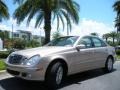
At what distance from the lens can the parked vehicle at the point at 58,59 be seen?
→ 7398 millimetres

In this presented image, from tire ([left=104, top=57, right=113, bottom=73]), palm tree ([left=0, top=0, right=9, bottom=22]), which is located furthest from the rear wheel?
palm tree ([left=0, top=0, right=9, bottom=22])

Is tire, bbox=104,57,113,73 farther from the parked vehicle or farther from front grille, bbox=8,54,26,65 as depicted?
front grille, bbox=8,54,26,65

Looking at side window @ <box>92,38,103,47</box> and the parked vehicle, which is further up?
side window @ <box>92,38,103,47</box>

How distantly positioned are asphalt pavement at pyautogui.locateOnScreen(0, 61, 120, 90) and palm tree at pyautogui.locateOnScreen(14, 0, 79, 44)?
43.6ft

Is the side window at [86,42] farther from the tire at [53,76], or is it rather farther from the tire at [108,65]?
the tire at [53,76]

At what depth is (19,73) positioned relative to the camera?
760 cm

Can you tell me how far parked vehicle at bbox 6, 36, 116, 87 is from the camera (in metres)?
7.40

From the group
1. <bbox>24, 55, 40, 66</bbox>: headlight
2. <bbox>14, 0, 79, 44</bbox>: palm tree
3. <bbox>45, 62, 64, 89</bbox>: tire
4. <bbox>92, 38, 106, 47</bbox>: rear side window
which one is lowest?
<bbox>45, 62, 64, 89</bbox>: tire

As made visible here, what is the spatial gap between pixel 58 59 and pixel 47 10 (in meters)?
15.4

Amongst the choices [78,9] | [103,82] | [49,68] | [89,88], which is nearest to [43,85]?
[49,68]

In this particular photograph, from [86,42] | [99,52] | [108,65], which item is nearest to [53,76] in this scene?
[86,42]

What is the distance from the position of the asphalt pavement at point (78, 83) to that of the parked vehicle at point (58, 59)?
1.22ft

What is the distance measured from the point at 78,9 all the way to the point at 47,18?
3.48 meters

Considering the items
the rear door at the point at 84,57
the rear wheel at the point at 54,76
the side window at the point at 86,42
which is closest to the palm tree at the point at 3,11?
the side window at the point at 86,42
